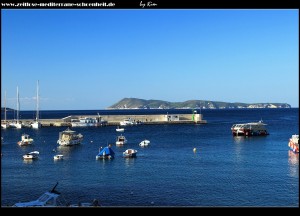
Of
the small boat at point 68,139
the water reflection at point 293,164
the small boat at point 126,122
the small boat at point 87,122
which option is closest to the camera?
the water reflection at point 293,164

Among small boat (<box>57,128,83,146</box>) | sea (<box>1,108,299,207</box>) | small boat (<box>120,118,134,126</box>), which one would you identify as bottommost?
sea (<box>1,108,299,207</box>)

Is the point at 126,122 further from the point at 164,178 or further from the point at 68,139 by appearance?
the point at 164,178

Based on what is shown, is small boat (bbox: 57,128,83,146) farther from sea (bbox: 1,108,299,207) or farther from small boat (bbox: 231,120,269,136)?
small boat (bbox: 231,120,269,136)

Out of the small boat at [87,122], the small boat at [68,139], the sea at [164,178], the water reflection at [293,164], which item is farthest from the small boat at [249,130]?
the small boat at [87,122]

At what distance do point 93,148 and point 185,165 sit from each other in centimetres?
2251

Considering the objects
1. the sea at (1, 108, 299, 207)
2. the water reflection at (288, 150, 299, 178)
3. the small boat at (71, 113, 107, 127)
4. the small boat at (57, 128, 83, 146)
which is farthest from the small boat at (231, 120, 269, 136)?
the small boat at (71, 113, 107, 127)

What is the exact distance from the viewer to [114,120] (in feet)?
410

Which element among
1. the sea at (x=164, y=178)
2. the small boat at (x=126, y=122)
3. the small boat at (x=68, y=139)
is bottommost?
the sea at (x=164, y=178)

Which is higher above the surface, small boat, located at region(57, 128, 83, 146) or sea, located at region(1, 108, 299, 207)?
small boat, located at region(57, 128, 83, 146)

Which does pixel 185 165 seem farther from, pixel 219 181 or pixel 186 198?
pixel 186 198

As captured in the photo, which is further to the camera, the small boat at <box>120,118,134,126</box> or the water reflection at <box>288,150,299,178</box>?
the small boat at <box>120,118,134,126</box>

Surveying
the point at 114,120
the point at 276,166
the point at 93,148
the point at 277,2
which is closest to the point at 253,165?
the point at 276,166

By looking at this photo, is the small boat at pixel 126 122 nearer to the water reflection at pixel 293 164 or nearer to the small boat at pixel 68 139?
the small boat at pixel 68 139

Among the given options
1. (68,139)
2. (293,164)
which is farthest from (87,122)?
(293,164)
